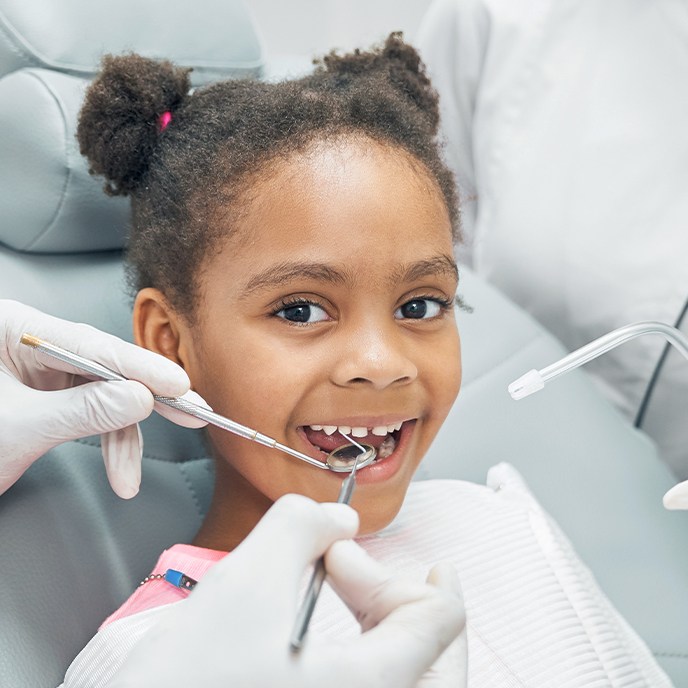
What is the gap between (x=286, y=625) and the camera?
652mm

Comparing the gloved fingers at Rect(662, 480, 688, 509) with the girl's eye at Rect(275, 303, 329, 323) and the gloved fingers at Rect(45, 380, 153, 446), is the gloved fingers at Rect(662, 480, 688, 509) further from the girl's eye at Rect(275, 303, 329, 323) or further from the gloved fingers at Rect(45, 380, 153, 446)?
the gloved fingers at Rect(45, 380, 153, 446)

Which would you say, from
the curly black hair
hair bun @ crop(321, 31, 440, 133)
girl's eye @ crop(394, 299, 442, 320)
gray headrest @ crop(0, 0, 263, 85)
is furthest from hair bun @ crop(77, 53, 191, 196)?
girl's eye @ crop(394, 299, 442, 320)

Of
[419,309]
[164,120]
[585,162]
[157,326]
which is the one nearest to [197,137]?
[164,120]

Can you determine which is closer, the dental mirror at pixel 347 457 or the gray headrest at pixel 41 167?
the dental mirror at pixel 347 457

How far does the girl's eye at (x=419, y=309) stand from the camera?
3.40 ft

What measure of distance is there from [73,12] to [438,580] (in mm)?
951

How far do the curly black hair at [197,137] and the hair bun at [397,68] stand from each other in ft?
0.05

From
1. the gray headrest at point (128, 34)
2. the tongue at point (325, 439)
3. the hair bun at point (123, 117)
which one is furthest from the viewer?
the gray headrest at point (128, 34)

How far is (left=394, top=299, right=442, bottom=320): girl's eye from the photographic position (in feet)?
3.40

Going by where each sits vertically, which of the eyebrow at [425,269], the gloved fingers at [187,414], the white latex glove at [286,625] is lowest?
the white latex glove at [286,625]

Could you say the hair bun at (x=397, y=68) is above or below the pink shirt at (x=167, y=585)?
above

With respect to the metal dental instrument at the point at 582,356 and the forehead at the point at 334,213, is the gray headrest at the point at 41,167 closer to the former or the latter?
the forehead at the point at 334,213

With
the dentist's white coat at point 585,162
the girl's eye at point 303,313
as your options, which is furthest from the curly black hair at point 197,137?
the dentist's white coat at point 585,162

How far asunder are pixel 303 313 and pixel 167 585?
323 mm
